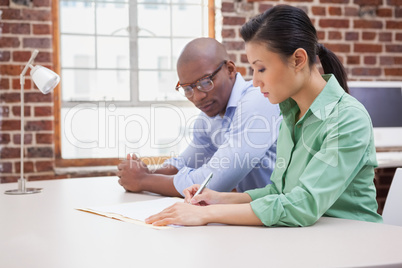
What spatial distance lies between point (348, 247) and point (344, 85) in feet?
2.21

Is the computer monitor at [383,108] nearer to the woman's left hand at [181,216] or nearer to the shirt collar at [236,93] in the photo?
the shirt collar at [236,93]

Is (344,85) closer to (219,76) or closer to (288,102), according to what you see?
(288,102)

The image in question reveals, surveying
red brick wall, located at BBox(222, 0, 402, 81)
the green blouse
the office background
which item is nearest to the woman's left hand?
the green blouse

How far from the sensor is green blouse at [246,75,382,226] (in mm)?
1047

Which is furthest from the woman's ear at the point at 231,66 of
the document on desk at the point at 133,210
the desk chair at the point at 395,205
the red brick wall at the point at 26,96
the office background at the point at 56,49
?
the red brick wall at the point at 26,96

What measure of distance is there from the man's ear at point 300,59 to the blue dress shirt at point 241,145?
45 centimetres

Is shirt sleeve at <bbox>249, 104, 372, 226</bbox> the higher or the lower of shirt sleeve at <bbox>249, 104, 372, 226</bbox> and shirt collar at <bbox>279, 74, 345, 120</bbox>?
the lower

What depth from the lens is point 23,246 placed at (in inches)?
37.3

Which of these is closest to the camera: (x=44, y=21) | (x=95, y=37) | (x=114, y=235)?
(x=114, y=235)

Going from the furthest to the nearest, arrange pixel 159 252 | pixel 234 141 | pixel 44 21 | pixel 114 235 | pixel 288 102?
pixel 44 21 → pixel 234 141 → pixel 288 102 → pixel 114 235 → pixel 159 252

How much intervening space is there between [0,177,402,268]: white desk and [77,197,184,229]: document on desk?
34mm

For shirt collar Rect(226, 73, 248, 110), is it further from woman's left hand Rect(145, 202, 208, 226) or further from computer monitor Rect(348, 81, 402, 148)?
computer monitor Rect(348, 81, 402, 148)

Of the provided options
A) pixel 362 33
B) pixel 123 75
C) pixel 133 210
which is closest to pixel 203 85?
pixel 133 210

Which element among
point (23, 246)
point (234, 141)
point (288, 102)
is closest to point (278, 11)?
point (288, 102)
